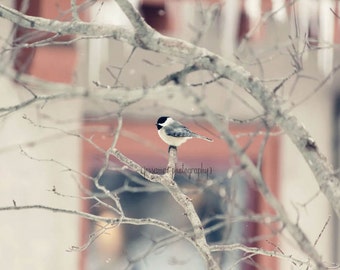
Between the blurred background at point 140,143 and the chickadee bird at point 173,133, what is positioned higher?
the blurred background at point 140,143

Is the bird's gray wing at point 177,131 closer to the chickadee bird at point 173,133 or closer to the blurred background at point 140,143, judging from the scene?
the chickadee bird at point 173,133

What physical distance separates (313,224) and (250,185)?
2.28 ft

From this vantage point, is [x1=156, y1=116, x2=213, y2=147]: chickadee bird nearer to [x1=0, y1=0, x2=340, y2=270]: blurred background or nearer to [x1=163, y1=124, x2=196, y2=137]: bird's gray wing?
[x1=163, y1=124, x2=196, y2=137]: bird's gray wing

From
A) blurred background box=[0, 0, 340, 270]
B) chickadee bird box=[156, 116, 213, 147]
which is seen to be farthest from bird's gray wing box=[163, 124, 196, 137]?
blurred background box=[0, 0, 340, 270]

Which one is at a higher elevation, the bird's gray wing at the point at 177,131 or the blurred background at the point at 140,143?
the blurred background at the point at 140,143

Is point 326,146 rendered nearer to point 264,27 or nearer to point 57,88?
point 264,27

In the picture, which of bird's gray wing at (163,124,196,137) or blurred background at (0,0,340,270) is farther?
blurred background at (0,0,340,270)

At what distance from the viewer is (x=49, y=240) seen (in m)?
5.29

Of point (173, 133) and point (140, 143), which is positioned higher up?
point (140, 143)

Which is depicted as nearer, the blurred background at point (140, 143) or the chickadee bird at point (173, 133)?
the chickadee bird at point (173, 133)

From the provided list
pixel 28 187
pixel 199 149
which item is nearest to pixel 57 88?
pixel 28 187

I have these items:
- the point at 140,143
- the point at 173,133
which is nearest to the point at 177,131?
the point at 173,133

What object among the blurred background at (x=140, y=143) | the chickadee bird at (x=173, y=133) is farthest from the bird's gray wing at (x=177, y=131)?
the blurred background at (x=140, y=143)

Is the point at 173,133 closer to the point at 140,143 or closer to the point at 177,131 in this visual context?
the point at 177,131
